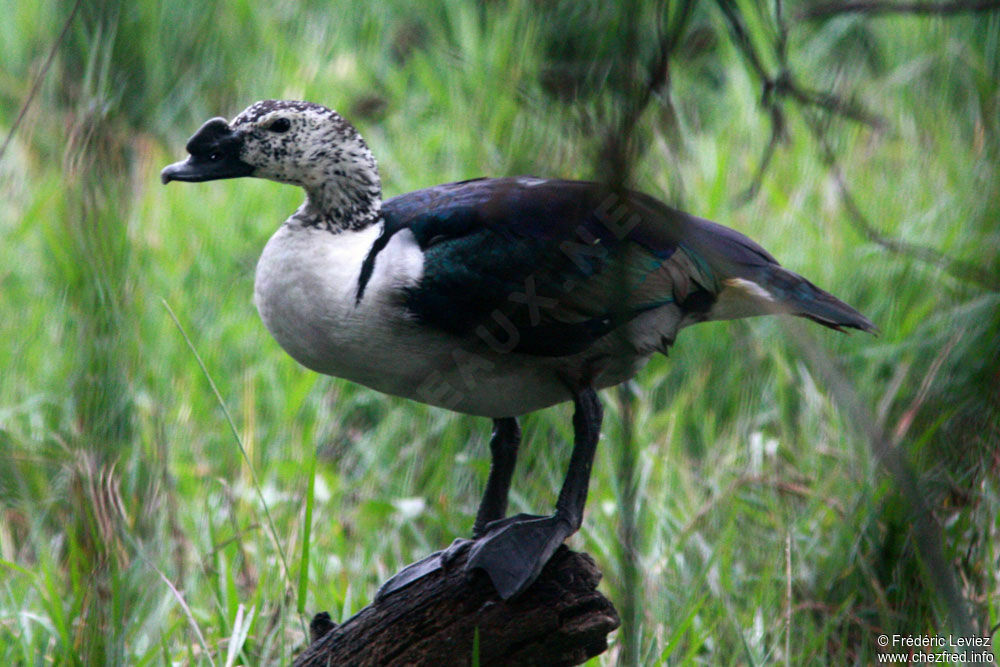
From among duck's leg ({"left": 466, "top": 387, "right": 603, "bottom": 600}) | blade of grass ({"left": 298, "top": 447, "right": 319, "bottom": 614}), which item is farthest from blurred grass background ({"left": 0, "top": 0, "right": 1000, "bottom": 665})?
duck's leg ({"left": 466, "top": 387, "right": 603, "bottom": 600})

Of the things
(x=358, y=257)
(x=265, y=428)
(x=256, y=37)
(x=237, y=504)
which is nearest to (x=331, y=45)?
(x=256, y=37)

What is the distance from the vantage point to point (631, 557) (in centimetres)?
126

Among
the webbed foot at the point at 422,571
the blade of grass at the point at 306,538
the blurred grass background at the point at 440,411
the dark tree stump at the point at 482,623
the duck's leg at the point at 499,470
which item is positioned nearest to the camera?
the blurred grass background at the point at 440,411

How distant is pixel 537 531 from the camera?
2441 millimetres

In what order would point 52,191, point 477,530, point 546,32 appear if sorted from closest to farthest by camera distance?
point 546,32
point 477,530
point 52,191

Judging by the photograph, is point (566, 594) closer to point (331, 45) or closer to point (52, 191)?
point (52, 191)

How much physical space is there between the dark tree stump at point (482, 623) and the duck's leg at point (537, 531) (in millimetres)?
43

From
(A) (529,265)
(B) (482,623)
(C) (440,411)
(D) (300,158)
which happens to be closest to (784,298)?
(A) (529,265)

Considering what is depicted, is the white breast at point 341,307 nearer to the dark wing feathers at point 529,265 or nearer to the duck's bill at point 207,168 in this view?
the dark wing feathers at point 529,265

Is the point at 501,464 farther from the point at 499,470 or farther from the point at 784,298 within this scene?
the point at 784,298

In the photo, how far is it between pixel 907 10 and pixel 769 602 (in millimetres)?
1954

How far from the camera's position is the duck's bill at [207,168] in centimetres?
244

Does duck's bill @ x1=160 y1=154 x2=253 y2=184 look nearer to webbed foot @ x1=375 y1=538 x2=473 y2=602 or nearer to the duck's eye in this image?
the duck's eye

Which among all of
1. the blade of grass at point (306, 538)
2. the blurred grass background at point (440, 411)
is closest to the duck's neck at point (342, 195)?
the blurred grass background at point (440, 411)
